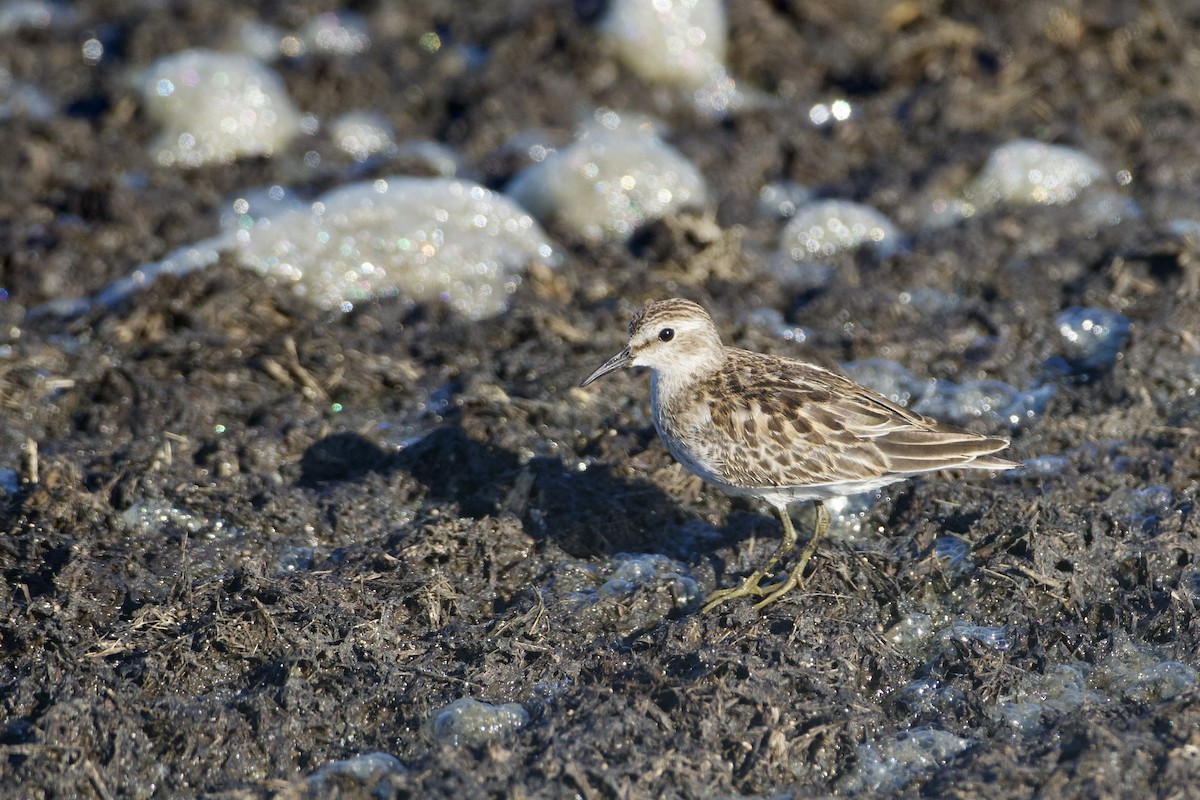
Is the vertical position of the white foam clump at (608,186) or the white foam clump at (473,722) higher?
the white foam clump at (473,722)

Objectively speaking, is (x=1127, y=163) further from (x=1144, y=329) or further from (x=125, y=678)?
(x=125, y=678)

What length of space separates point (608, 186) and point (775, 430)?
11.1ft

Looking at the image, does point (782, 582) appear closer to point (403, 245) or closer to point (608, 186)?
point (403, 245)

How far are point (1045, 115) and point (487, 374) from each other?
4667mm

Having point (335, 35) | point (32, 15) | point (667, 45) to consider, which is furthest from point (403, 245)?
point (32, 15)

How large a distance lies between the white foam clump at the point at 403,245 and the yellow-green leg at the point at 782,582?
2630 millimetres

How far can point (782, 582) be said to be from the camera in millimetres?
5312

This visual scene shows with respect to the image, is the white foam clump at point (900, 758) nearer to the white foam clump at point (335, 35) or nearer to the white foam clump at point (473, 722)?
the white foam clump at point (473, 722)

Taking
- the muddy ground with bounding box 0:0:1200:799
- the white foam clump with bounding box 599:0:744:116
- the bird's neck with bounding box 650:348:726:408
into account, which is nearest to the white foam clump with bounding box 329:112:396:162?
the muddy ground with bounding box 0:0:1200:799

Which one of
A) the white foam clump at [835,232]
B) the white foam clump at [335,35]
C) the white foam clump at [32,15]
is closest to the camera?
the white foam clump at [835,232]

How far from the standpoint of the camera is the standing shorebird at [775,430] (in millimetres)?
5156

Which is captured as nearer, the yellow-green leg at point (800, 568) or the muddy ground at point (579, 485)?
the muddy ground at point (579, 485)

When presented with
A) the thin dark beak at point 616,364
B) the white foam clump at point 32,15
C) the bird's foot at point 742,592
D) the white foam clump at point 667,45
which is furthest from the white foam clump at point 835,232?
the white foam clump at point 32,15

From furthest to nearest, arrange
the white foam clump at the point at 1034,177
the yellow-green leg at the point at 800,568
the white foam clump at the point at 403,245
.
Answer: the white foam clump at the point at 1034,177
the white foam clump at the point at 403,245
the yellow-green leg at the point at 800,568
